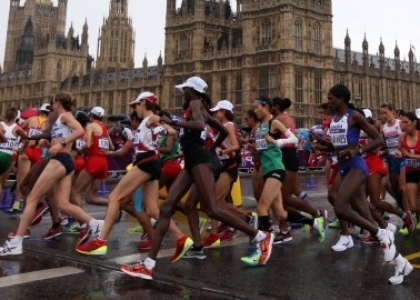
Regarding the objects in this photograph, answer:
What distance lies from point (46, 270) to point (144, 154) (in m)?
1.60

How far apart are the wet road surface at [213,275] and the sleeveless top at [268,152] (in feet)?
3.47

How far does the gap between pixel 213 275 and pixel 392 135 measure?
4755 millimetres

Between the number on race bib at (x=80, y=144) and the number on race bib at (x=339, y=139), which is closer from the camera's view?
the number on race bib at (x=339, y=139)

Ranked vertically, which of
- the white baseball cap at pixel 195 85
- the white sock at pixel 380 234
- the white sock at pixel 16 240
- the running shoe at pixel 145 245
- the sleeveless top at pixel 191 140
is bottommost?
the running shoe at pixel 145 245

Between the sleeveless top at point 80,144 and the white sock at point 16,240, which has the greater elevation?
the sleeveless top at point 80,144

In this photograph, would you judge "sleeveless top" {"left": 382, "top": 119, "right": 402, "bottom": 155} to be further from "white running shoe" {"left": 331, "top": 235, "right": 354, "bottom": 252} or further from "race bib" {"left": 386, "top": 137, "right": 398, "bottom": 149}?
"white running shoe" {"left": 331, "top": 235, "right": 354, "bottom": 252}

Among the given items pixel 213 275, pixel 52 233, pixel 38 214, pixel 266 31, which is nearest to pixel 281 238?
pixel 213 275

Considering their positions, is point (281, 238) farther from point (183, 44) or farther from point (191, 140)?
point (183, 44)

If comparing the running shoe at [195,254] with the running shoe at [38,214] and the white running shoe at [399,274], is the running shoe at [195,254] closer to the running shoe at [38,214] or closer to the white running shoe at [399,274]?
the white running shoe at [399,274]

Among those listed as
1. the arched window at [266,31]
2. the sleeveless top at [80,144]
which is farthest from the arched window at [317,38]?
the sleeveless top at [80,144]

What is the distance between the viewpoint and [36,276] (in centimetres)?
481

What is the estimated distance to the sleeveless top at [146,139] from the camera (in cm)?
573

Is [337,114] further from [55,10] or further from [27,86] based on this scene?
[55,10]

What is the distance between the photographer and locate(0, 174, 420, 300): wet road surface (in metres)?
4.33
